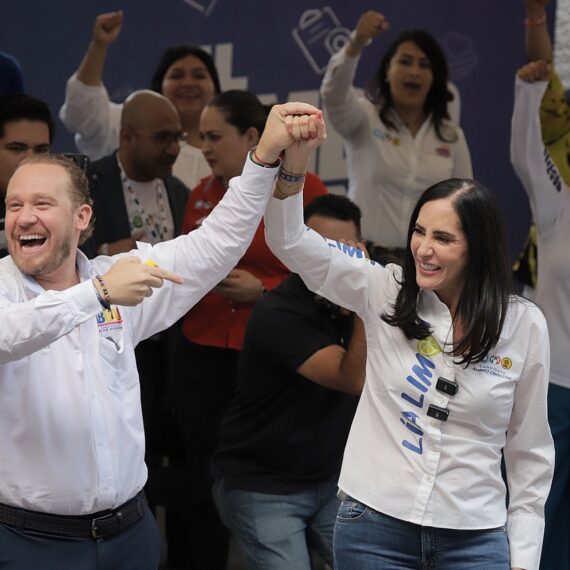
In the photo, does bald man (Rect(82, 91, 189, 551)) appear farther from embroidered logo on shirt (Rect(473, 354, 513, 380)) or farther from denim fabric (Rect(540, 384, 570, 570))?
embroidered logo on shirt (Rect(473, 354, 513, 380))

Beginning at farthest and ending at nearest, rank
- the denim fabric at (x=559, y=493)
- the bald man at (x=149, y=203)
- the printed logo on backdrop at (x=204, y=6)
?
the printed logo on backdrop at (x=204, y=6) < the bald man at (x=149, y=203) < the denim fabric at (x=559, y=493)

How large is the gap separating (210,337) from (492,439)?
1606mm

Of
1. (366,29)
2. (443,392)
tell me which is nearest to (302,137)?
(443,392)

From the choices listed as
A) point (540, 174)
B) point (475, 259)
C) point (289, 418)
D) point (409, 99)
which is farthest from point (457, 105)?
point (475, 259)

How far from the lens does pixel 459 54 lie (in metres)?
4.98

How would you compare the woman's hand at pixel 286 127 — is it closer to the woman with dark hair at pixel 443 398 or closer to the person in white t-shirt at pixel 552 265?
the woman with dark hair at pixel 443 398

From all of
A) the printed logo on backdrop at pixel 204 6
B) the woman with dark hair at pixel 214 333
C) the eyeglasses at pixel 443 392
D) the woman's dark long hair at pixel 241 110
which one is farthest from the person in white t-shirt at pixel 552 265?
the printed logo on backdrop at pixel 204 6

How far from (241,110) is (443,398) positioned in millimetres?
1847

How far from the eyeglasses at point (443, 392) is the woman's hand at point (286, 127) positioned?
617 millimetres

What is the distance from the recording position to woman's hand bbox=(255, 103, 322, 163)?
261 cm

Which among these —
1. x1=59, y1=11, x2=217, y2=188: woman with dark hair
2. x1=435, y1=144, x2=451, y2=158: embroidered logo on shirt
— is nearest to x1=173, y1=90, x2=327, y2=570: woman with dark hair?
x1=59, y1=11, x2=217, y2=188: woman with dark hair

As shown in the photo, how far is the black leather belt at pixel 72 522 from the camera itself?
2.51 metres

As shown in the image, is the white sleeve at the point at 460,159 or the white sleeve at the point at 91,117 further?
the white sleeve at the point at 460,159

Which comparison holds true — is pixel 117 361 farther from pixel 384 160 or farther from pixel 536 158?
pixel 384 160
